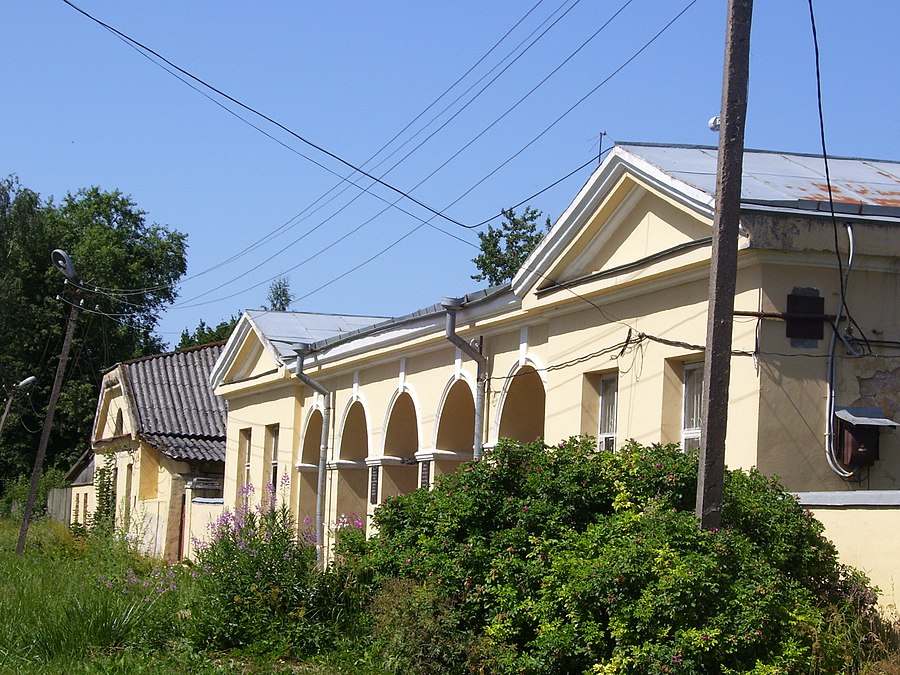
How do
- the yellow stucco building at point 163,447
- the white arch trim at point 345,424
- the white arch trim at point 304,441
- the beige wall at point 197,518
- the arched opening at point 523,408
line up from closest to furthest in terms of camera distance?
1. the arched opening at point 523,408
2. the white arch trim at point 345,424
3. the white arch trim at point 304,441
4. the beige wall at point 197,518
5. the yellow stucco building at point 163,447

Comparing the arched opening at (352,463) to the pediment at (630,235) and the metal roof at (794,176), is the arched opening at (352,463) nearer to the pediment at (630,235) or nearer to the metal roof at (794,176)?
the pediment at (630,235)

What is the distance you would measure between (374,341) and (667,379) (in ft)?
25.2

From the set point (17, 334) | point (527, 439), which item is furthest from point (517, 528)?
point (17, 334)

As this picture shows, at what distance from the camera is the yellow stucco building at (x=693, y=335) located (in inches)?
400

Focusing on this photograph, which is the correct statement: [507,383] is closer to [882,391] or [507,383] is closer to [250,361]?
[882,391]

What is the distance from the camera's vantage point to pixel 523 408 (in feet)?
50.4

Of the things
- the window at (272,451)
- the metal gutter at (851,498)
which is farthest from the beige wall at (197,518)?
the metal gutter at (851,498)

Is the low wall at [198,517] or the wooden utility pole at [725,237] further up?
Answer: the wooden utility pole at [725,237]

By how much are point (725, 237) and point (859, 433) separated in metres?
2.88

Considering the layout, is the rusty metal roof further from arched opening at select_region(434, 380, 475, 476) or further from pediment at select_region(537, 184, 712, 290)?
pediment at select_region(537, 184, 712, 290)

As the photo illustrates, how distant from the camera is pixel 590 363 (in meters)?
12.9

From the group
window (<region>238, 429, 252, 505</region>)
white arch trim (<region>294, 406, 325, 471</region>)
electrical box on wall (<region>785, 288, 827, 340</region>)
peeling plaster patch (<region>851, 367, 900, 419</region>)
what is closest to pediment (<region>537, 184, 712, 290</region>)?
electrical box on wall (<region>785, 288, 827, 340</region>)

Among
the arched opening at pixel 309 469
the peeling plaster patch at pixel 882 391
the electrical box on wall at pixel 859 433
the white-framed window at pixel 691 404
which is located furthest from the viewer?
the arched opening at pixel 309 469

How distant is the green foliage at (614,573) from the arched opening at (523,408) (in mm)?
4626
